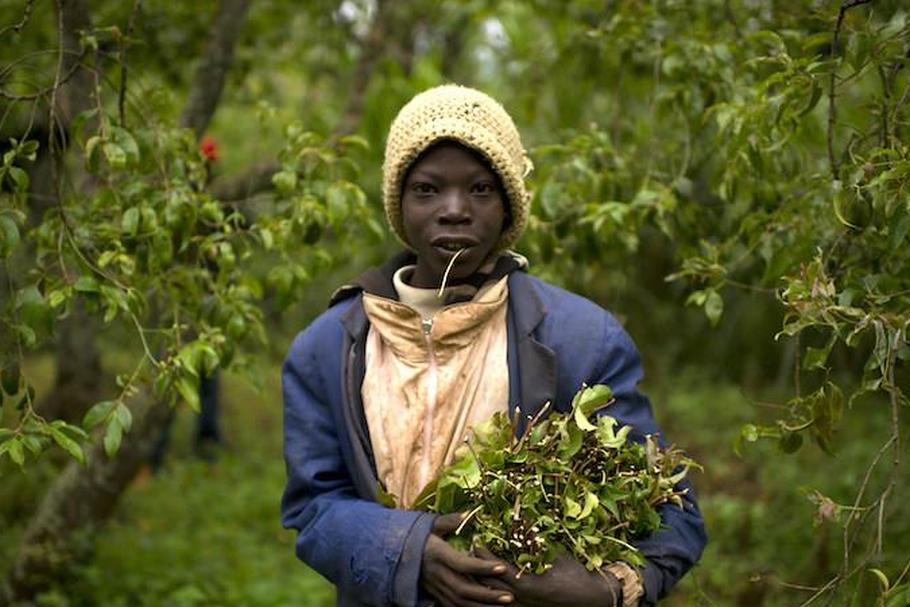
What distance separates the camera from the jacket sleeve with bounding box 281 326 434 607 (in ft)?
7.66

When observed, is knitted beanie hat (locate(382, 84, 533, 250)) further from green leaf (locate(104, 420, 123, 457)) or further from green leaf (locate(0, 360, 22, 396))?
green leaf (locate(0, 360, 22, 396))

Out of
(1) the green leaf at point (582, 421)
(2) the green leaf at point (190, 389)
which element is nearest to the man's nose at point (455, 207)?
(1) the green leaf at point (582, 421)

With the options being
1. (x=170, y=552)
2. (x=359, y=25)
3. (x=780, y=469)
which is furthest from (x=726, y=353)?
(x=170, y=552)

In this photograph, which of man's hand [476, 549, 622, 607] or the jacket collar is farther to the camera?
the jacket collar

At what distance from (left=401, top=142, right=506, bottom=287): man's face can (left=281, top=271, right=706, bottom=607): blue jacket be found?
0.14 metres

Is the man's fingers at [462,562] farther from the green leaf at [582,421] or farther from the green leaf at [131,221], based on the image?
the green leaf at [131,221]

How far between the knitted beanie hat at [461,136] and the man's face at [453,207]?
3 cm

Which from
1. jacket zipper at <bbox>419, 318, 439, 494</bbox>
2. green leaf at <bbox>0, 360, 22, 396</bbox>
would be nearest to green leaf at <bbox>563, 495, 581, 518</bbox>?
jacket zipper at <bbox>419, 318, 439, 494</bbox>

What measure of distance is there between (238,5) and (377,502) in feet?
8.81

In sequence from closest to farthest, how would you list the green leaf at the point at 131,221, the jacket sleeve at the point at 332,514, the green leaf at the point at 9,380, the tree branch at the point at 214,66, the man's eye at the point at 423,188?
the jacket sleeve at the point at 332,514 < the man's eye at the point at 423,188 < the green leaf at the point at 9,380 < the green leaf at the point at 131,221 < the tree branch at the point at 214,66

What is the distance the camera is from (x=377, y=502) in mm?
2473

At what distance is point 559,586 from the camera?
2.24m

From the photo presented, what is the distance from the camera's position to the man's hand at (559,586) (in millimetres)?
2232

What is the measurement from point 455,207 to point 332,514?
715 mm
